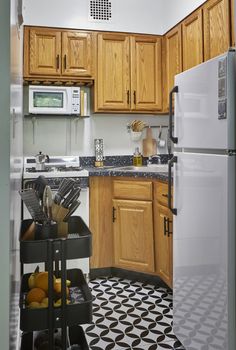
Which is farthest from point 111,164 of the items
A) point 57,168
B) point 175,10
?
point 175,10

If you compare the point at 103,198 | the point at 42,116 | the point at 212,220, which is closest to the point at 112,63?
the point at 42,116

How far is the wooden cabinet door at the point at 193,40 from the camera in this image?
114 inches

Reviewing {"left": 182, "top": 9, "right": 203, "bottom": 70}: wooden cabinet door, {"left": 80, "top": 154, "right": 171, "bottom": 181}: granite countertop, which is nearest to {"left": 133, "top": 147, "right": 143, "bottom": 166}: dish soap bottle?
{"left": 80, "top": 154, "right": 171, "bottom": 181}: granite countertop

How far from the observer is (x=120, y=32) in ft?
12.0

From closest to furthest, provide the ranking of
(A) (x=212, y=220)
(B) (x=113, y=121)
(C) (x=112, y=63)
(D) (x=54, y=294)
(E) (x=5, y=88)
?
1. (E) (x=5, y=88)
2. (D) (x=54, y=294)
3. (A) (x=212, y=220)
4. (C) (x=112, y=63)
5. (B) (x=113, y=121)

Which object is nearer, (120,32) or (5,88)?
(5,88)

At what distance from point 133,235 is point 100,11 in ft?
7.55

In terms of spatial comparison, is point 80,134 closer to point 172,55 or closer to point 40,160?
point 40,160

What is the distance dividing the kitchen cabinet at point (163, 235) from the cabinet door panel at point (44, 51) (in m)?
1.54

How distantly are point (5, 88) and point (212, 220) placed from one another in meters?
1.04

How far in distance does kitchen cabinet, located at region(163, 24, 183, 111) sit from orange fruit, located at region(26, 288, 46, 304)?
8.28 feet

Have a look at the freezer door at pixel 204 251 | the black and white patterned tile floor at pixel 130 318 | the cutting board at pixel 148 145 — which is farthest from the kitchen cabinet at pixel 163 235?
the cutting board at pixel 148 145

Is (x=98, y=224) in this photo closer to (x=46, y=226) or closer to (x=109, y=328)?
(x=109, y=328)

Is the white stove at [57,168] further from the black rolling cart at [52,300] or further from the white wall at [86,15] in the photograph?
the black rolling cart at [52,300]
